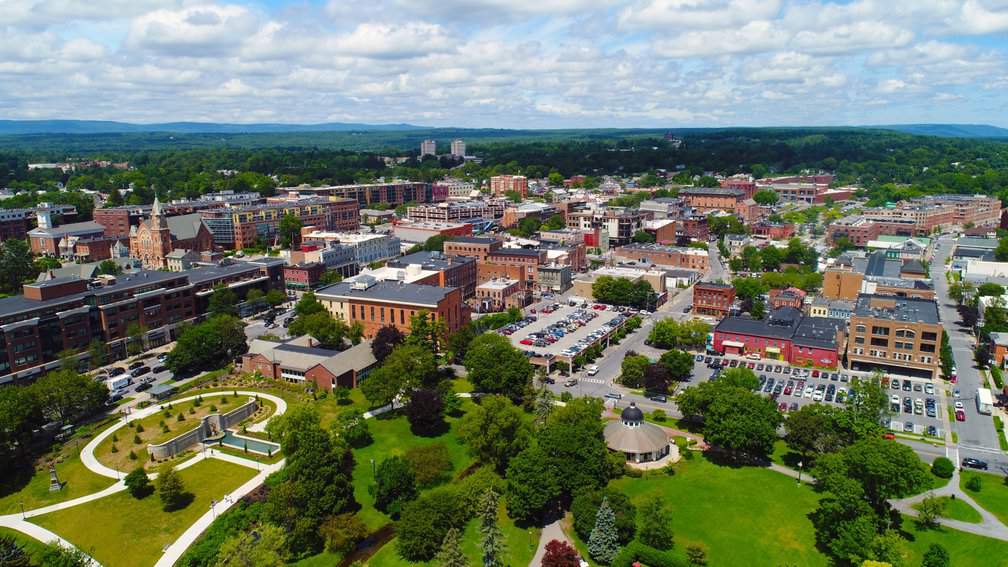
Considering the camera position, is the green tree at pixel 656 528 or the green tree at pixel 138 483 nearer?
the green tree at pixel 656 528

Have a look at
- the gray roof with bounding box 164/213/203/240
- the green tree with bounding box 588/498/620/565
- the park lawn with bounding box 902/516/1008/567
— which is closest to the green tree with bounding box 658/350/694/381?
the park lawn with bounding box 902/516/1008/567

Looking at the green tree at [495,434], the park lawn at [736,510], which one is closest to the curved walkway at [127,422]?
the green tree at [495,434]

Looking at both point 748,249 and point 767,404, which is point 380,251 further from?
point 767,404

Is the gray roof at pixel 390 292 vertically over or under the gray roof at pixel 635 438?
over

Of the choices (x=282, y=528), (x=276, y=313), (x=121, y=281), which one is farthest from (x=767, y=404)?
(x=121, y=281)

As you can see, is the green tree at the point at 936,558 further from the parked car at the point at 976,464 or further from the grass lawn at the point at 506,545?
the grass lawn at the point at 506,545

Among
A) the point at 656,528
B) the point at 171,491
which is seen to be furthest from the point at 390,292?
the point at 656,528
